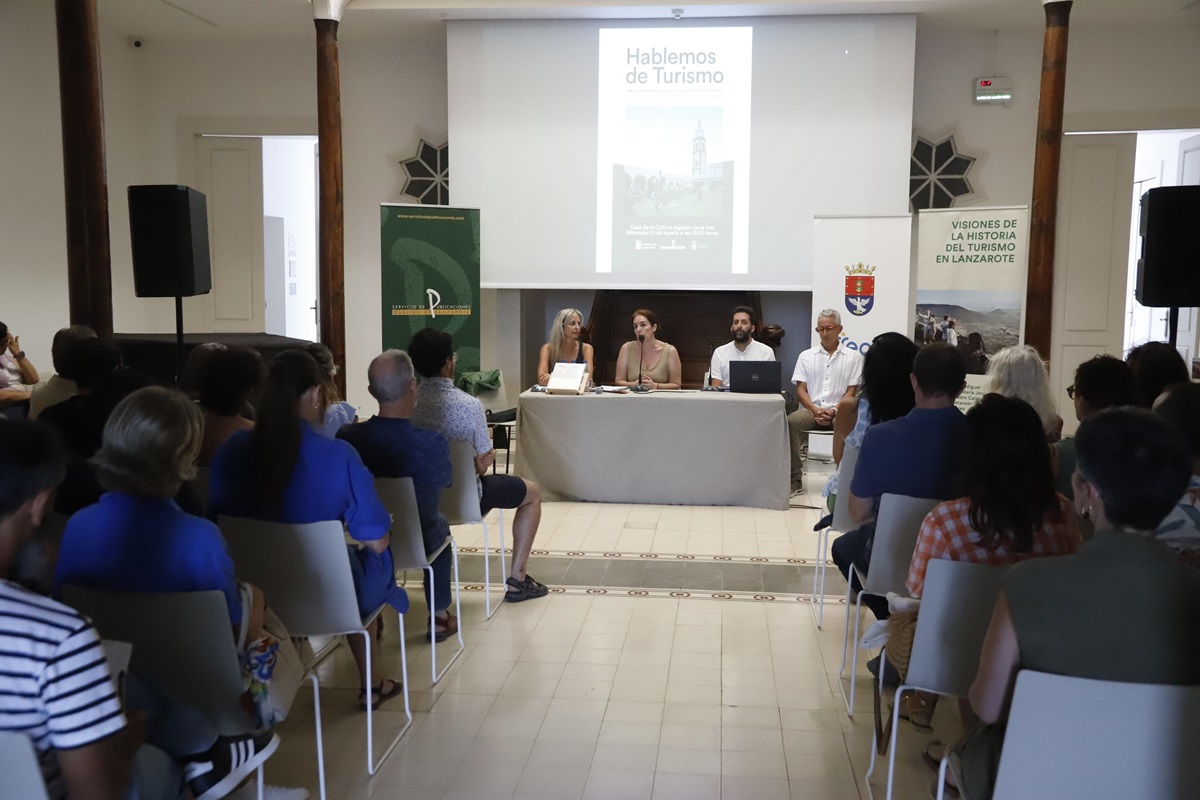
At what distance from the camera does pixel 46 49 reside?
7.67 meters

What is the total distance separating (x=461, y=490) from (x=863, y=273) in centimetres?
443

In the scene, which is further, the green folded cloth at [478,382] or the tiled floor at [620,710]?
the green folded cloth at [478,382]

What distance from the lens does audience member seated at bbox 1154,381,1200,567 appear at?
2.27 metres

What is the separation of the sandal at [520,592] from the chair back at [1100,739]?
9.23 feet

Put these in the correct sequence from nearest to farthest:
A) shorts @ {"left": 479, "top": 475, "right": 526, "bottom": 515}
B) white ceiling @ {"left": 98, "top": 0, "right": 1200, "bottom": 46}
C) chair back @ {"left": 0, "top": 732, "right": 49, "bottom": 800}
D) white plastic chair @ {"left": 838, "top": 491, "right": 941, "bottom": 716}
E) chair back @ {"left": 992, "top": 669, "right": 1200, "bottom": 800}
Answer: chair back @ {"left": 0, "top": 732, "right": 49, "bottom": 800} < chair back @ {"left": 992, "top": 669, "right": 1200, "bottom": 800} < white plastic chair @ {"left": 838, "top": 491, "right": 941, "bottom": 716} < shorts @ {"left": 479, "top": 475, "right": 526, "bottom": 515} < white ceiling @ {"left": 98, "top": 0, "right": 1200, "bottom": 46}

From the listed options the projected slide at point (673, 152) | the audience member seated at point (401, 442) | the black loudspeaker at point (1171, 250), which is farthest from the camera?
the projected slide at point (673, 152)

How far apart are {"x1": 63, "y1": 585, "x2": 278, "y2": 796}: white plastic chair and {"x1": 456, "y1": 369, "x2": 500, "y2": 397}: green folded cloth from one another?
16.3 ft

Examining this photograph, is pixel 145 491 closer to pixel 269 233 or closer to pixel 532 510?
pixel 532 510

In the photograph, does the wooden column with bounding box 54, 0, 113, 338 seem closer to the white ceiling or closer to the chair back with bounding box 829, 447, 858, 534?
the white ceiling

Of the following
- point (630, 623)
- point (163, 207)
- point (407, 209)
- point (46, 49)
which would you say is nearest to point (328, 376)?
point (630, 623)

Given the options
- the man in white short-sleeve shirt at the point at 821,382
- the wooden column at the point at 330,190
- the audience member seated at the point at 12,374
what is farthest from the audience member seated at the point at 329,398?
the wooden column at the point at 330,190

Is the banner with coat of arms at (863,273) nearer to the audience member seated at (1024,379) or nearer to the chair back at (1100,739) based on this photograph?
the audience member seated at (1024,379)

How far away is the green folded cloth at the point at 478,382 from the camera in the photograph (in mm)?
6945

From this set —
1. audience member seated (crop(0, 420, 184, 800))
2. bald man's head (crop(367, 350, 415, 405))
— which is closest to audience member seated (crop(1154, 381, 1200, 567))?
audience member seated (crop(0, 420, 184, 800))
